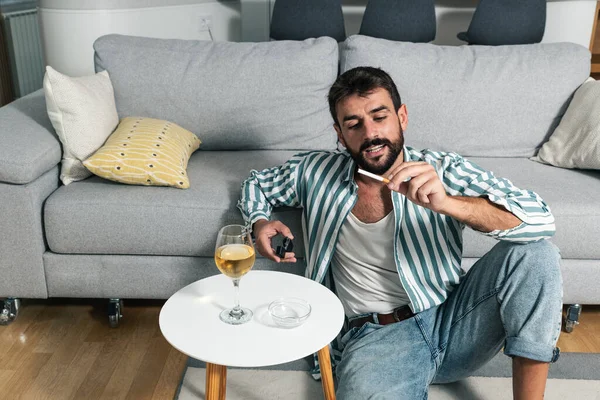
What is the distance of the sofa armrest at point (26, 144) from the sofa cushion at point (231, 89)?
0.30 meters

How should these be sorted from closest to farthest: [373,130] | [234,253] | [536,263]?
1. [234,253]
2. [536,263]
3. [373,130]

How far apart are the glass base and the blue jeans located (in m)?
0.31

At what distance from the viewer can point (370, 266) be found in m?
1.63

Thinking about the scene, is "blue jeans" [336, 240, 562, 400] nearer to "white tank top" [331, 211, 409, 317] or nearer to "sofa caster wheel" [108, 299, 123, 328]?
"white tank top" [331, 211, 409, 317]

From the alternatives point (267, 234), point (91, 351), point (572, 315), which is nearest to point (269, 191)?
point (267, 234)

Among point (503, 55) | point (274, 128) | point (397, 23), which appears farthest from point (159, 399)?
point (397, 23)

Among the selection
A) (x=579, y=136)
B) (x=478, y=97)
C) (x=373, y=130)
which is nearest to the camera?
(x=373, y=130)

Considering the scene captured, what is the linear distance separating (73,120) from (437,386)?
1370mm

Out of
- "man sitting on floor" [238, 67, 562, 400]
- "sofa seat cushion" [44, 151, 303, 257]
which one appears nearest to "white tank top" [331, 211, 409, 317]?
"man sitting on floor" [238, 67, 562, 400]

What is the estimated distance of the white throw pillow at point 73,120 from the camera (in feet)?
6.75

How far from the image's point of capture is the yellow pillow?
199 cm

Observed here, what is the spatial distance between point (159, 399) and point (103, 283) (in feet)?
1.54

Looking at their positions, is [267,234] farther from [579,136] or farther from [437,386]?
[579,136]

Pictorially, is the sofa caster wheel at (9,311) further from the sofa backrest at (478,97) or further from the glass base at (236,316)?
the sofa backrest at (478,97)
